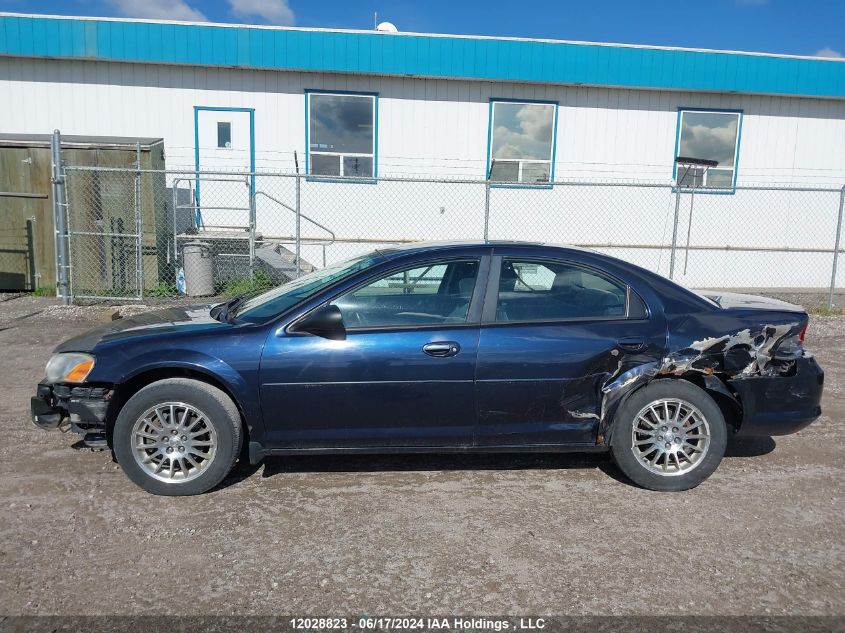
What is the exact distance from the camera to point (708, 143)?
47.4 feet

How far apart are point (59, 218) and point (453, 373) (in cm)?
855

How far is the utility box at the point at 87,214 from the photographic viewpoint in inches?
433

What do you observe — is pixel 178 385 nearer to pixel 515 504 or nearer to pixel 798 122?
pixel 515 504

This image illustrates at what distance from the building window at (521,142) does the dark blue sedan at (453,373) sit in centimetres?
1001

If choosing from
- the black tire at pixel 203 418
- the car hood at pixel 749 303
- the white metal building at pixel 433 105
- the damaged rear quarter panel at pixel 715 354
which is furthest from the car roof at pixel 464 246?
the white metal building at pixel 433 105

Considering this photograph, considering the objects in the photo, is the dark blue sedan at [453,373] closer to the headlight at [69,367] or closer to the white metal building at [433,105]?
the headlight at [69,367]

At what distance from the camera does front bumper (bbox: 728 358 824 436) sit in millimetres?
4316

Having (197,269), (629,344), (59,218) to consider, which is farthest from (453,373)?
(59,218)

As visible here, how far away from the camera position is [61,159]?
34.6 feet

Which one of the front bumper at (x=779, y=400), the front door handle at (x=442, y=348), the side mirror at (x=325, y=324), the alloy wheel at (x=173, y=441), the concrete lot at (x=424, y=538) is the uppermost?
the side mirror at (x=325, y=324)

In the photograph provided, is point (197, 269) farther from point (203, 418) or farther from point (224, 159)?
point (203, 418)

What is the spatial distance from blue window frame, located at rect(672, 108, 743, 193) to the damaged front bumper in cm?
1289

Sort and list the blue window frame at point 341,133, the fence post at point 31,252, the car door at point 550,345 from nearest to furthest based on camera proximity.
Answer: the car door at point 550,345
the fence post at point 31,252
the blue window frame at point 341,133

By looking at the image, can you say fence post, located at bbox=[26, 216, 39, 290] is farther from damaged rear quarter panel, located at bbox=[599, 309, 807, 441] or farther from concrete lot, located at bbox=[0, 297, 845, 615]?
damaged rear quarter panel, located at bbox=[599, 309, 807, 441]
